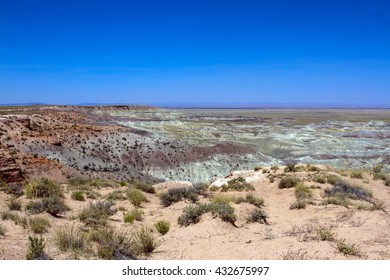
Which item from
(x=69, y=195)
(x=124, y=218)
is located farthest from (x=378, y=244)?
(x=69, y=195)

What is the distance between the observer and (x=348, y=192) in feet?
45.1

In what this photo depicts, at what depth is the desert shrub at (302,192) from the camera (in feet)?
44.7

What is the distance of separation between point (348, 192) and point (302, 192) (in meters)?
1.73

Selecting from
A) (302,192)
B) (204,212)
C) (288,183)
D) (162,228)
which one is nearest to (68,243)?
(162,228)

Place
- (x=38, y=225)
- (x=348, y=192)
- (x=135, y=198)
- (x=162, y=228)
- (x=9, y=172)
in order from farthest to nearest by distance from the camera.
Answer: (x=9, y=172) → (x=135, y=198) → (x=348, y=192) → (x=162, y=228) → (x=38, y=225)

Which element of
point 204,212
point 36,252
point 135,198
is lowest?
point 135,198

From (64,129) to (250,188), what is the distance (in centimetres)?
2977

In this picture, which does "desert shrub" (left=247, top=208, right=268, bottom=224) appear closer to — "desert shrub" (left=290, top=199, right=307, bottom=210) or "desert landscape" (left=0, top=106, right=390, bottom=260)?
"desert landscape" (left=0, top=106, right=390, bottom=260)

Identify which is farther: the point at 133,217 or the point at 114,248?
the point at 133,217

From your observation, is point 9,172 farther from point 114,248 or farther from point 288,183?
point 114,248

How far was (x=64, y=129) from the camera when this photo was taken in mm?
40719

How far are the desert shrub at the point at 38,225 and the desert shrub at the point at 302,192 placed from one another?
29.0 ft

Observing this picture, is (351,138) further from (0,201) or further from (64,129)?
(0,201)

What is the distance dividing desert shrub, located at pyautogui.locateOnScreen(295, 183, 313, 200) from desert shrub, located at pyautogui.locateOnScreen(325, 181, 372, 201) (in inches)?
26.8
